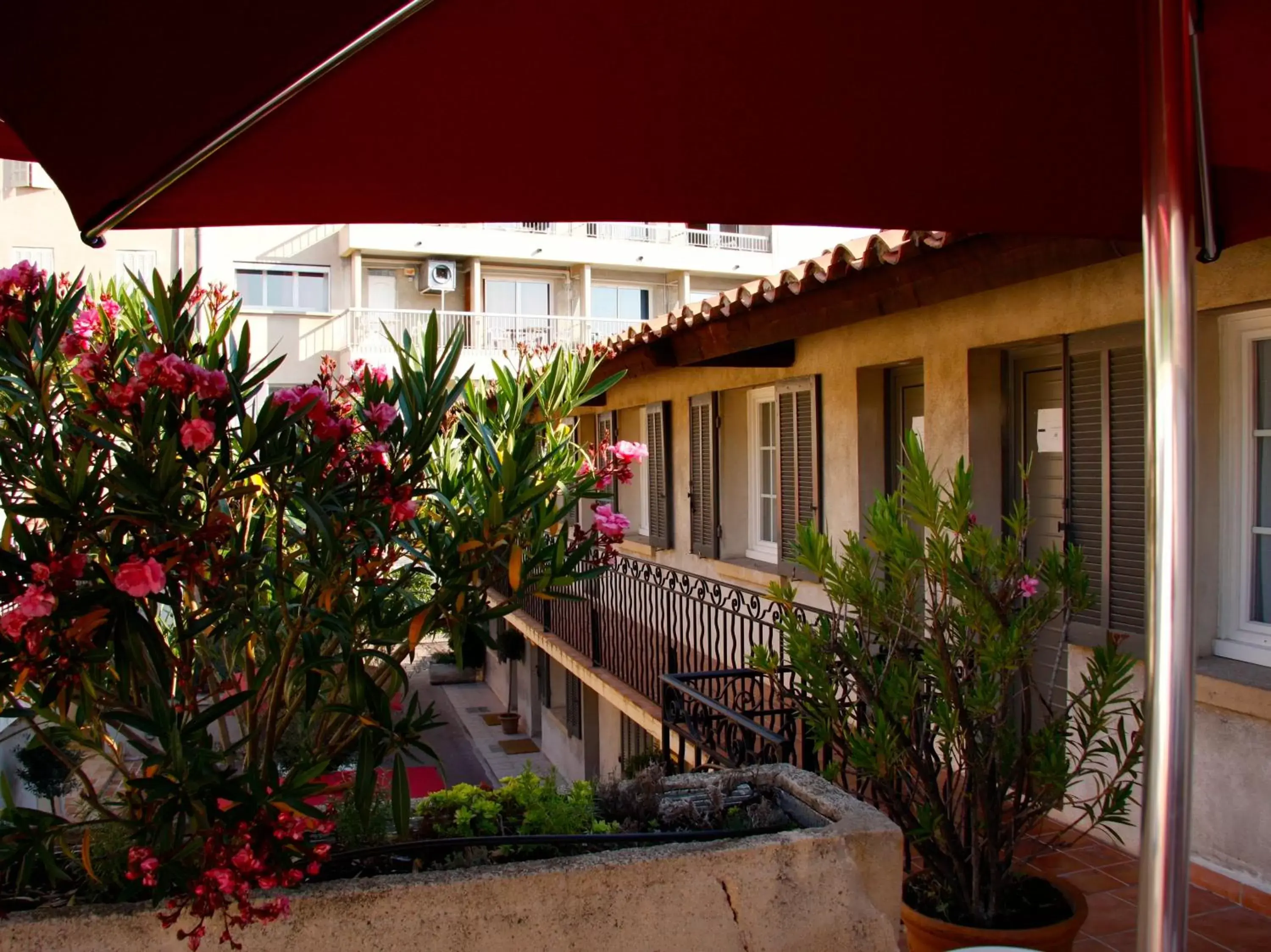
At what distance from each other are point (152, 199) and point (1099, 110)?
1.94 metres

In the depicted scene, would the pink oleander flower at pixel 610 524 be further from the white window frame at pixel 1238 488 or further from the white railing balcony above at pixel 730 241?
the white railing balcony above at pixel 730 241

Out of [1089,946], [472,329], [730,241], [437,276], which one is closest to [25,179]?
[437,276]

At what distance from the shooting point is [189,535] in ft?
8.04

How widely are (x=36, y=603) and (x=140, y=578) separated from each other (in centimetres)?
20

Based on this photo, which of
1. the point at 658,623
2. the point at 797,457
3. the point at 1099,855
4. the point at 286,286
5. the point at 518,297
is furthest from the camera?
the point at 518,297

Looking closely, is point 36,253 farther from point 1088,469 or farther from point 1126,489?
point 1126,489

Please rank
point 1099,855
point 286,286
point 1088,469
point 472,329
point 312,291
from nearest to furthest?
point 1099,855 < point 1088,469 < point 286,286 < point 472,329 < point 312,291

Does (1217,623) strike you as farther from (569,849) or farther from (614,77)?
(614,77)

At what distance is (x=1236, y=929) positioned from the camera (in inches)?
160

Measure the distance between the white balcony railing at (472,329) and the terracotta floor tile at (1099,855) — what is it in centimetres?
1843

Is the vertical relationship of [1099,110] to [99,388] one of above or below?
above

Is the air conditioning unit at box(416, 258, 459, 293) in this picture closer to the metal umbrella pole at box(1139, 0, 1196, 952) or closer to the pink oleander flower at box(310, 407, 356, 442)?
the pink oleander flower at box(310, 407, 356, 442)

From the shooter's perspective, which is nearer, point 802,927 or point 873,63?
point 873,63

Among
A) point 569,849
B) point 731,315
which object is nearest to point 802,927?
point 569,849
